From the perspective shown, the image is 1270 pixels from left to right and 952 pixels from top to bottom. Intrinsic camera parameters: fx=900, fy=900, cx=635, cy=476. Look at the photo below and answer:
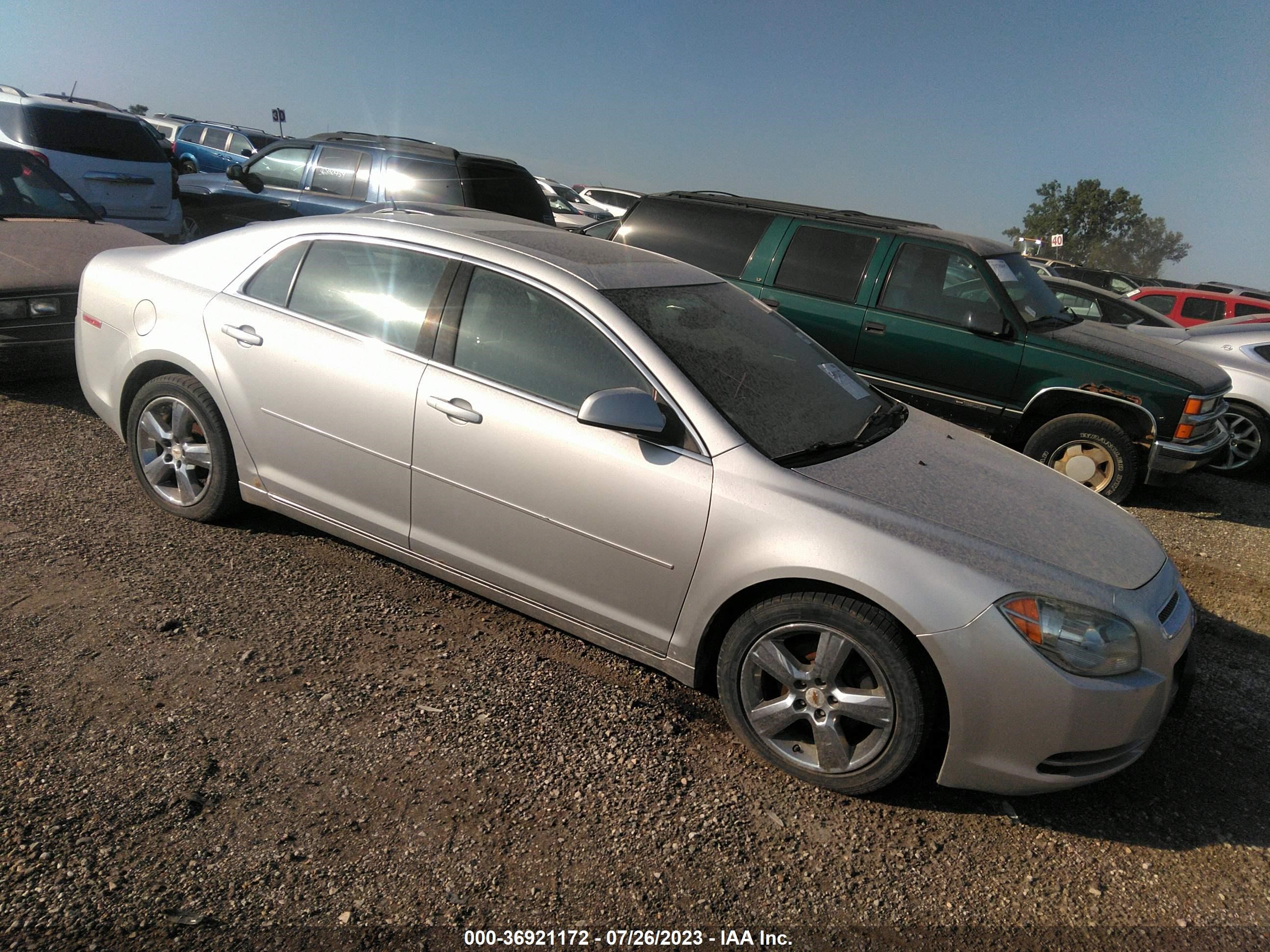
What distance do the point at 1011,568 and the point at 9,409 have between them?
6044 millimetres

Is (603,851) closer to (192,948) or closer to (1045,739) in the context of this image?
(192,948)

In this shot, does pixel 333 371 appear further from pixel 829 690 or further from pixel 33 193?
pixel 33 193

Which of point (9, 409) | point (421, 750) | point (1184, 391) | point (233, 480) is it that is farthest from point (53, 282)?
point (1184, 391)

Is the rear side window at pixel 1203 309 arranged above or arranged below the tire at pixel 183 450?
above

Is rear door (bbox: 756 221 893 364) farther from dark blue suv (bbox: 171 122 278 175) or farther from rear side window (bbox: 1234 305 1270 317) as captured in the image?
dark blue suv (bbox: 171 122 278 175)

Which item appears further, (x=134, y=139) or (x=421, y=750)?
(x=134, y=139)

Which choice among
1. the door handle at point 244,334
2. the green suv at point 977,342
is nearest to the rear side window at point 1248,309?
the green suv at point 977,342

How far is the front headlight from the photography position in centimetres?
279

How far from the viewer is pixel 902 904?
8.76 feet

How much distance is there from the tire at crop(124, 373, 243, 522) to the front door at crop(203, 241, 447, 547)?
0.66 feet

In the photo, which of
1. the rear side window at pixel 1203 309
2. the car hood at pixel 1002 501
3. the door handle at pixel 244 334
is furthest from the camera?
the rear side window at pixel 1203 309

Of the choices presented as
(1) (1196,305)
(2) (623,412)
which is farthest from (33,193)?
(1) (1196,305)

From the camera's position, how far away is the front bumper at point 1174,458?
6.43 m

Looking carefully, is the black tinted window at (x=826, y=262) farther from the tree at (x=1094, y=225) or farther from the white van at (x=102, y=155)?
the tree at (x=1094, y=225)
